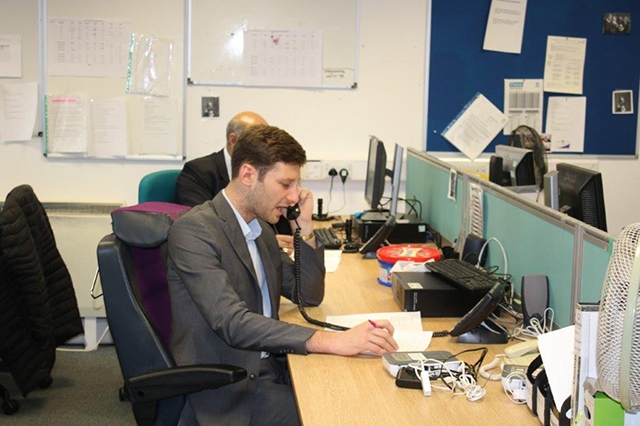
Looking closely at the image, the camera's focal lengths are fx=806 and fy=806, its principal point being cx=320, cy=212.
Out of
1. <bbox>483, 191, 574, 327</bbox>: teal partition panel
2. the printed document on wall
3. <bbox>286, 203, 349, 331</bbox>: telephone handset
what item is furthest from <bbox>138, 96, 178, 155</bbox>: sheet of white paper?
<bbox>483, 191, 574, 327</bbox>: teal partition panel

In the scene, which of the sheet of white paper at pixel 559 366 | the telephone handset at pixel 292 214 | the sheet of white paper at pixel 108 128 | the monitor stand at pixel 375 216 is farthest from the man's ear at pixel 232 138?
the sheet of white paper at pixel 559 366

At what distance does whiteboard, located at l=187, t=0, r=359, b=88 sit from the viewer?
174 inches

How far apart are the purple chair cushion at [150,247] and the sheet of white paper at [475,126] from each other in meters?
2.60

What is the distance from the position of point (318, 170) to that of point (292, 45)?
2.33ft

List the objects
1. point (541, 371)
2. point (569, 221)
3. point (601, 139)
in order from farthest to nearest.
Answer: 1. point (601, 139)
2. point (569, 221)
3. point (541, 371)

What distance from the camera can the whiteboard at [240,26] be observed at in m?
4.42

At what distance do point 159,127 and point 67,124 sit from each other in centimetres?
50

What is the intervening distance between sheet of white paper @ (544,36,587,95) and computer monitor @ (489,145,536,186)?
1.32 meters

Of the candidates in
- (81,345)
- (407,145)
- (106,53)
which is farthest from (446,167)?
(81,345)

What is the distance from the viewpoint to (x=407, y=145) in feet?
15.4

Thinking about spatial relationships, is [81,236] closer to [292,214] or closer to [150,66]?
[150,66]

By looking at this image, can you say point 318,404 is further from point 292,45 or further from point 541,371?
point 292,45

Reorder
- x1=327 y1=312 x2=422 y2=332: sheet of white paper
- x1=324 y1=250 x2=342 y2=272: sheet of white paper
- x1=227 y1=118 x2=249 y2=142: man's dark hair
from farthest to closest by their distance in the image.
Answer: x1=227 y1=118 x2=249 y2=142: man's dark hair → x1=324 y1=250 x2=342 y2=272: sheet of white paper → x1=327 y1=312 x2=422 y2=332: sheet of white paper

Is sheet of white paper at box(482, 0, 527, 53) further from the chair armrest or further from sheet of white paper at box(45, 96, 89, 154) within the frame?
the chair armrest
